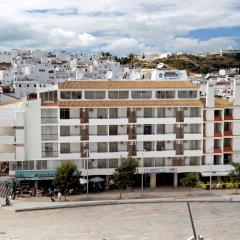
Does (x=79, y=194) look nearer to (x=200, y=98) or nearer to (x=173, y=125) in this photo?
(x=173, y=125)

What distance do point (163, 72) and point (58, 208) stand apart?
2152 cm

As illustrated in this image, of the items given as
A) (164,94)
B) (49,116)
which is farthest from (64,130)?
(164,94)

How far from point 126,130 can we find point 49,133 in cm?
853

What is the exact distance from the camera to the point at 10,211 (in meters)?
50.8

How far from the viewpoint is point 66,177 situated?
54.5m

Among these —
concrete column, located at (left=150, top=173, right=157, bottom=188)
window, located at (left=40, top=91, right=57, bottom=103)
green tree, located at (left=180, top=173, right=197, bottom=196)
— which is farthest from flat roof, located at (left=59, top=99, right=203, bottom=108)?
concrete column, located at (left=150, top=173, right=157, bottom=188)

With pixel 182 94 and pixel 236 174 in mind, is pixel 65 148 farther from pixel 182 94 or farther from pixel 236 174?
pixel 236 174

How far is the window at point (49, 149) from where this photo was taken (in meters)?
58.3

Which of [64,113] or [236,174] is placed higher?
[64,113]

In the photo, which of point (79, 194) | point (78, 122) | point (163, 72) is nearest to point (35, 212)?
point (79, 194)

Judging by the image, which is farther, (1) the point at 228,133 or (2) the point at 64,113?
(1) the point at 228,133

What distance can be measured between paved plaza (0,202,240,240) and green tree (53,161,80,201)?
3.89m

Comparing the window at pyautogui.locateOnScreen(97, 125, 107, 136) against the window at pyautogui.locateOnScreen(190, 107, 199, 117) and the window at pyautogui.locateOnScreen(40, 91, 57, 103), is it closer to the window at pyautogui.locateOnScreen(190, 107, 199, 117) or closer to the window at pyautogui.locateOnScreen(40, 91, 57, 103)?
Result: the window at pyautogui.locateOnScreen(40, 91, 57, 103)

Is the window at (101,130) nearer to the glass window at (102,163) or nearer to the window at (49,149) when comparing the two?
the glass window at (102,163)
